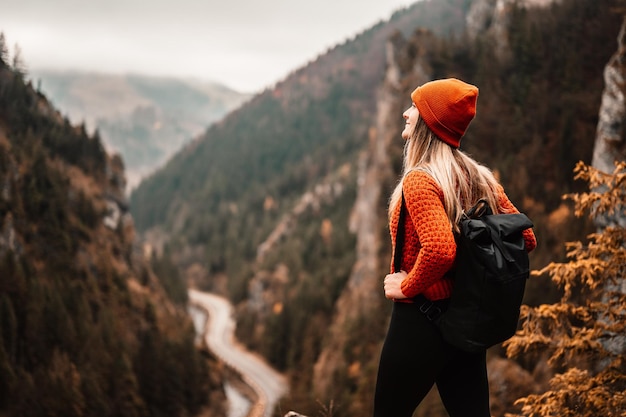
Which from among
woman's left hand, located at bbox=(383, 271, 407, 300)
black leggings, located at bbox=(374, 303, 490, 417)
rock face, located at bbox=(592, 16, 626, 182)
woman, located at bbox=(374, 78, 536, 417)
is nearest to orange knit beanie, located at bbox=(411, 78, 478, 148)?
woman, located at bbox=(374, 78, 536, 417)

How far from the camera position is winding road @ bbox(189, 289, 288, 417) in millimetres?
68312

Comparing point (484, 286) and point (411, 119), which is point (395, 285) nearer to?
point (484, 286)

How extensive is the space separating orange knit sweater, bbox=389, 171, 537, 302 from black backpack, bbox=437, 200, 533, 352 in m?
0.11

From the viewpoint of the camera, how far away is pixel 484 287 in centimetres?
291

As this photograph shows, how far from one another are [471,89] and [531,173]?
47128 mm

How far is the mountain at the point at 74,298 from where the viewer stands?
48656 mm

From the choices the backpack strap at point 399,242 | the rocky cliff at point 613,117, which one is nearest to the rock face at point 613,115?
the rocky cliff at point 613,117

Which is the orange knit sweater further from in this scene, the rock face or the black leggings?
the rock face

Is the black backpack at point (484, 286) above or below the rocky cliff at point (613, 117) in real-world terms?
below

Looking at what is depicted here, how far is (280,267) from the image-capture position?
109562 mm

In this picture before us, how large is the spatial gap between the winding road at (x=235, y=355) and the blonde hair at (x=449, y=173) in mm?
48409

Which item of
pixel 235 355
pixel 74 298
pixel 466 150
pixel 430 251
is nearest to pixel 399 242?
pixel 430 251

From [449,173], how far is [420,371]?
120 cm

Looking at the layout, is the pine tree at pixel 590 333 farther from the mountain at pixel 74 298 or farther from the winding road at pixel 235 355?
the mountain at pixel 74 298
